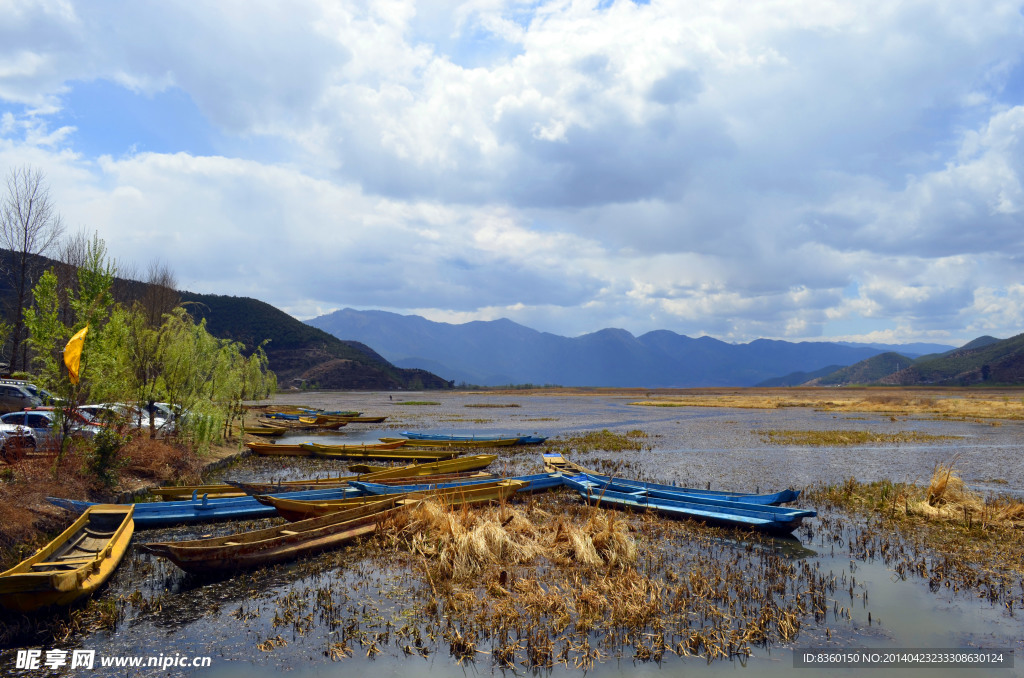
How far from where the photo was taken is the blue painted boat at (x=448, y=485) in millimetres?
17297

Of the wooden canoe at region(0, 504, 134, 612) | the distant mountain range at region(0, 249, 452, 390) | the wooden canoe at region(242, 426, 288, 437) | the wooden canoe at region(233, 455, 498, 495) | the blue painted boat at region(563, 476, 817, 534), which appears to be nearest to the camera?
the wooden canoe at region(0, 504, 134, 612)

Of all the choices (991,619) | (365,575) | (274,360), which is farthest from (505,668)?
(274,360)

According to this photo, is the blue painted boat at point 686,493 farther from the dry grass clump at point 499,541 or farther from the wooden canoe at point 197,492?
the wooden canoe at point 197,492

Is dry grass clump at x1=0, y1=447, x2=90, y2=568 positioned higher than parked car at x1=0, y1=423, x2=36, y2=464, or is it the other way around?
parked car at x1=0, y1=423, x2=36, y2=464

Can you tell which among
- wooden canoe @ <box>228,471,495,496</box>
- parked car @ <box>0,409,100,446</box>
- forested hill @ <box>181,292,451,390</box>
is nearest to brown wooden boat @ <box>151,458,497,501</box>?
wooden canoe @ <box>228,471,495,496</box>

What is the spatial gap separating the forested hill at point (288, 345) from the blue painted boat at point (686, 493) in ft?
423

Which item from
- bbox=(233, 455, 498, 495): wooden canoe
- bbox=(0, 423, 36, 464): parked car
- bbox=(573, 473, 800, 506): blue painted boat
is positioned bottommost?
bbox=(233, 455, 498, 495): wooden canoe

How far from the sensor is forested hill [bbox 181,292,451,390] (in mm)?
137750

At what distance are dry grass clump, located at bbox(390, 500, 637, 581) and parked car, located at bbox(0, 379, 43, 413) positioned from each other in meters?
24.5

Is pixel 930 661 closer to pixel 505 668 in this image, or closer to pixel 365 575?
pixel 505 668

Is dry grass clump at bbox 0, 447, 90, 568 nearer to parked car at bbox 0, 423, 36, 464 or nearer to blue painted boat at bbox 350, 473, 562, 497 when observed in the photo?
parked car at bbox 0, 423, 36, 464

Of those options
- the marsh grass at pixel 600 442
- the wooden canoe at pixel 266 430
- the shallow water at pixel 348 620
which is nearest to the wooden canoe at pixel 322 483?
the shallow water at pixel 348 620

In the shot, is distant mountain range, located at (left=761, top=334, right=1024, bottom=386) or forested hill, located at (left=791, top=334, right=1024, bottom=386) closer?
forested hill, located at (left=791, top=334, right=1024, bottom=386)

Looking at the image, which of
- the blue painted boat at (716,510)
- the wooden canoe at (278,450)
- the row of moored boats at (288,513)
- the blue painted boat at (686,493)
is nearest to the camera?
the row of moored boats at (288,513)
